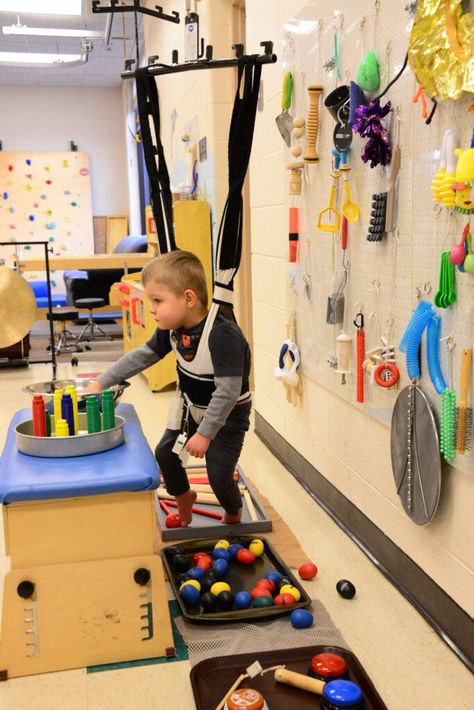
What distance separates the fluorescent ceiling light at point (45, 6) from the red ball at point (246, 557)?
5.65 metres

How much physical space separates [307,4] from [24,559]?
214cm

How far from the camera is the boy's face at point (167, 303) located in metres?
2.19

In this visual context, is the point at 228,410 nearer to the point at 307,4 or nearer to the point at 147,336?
the point at 307,4

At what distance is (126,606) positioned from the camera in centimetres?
181

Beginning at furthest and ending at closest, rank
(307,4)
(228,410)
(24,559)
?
(307,4)
(228,410)
(24,559)

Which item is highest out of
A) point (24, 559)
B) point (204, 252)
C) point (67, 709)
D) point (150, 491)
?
point (204, 252)

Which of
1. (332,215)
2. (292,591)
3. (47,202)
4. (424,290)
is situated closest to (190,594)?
(292,591)

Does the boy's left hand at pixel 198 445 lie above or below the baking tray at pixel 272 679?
above

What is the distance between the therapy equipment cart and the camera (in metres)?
1.72

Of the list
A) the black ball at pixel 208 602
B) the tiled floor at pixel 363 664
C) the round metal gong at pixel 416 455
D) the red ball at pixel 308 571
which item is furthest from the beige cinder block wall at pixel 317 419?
the black ball at pixel 208 602

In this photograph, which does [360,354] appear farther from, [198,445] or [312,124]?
[312,124]

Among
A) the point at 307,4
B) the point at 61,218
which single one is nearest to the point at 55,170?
the point at 61,218

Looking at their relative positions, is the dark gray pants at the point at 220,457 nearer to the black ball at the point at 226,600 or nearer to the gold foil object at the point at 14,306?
the black ball at the point at 226,600

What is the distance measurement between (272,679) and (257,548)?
643mm
